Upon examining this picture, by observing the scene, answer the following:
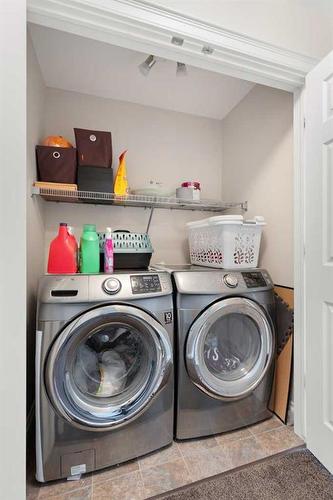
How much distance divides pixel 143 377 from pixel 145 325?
0.99 ft

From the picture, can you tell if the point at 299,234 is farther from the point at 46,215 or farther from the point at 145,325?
the point at 46,215

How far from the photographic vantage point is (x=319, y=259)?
4.17ft

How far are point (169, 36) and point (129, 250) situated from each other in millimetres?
1115

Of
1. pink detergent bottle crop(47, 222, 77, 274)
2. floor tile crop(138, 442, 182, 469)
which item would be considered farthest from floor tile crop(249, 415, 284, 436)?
pink detergent bottle crop(47, 222, 77, 274)

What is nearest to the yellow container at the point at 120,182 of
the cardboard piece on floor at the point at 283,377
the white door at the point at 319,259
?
the white door at the point at 319,259

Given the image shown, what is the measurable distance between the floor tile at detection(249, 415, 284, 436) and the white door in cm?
24

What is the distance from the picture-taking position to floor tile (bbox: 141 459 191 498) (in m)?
1.14

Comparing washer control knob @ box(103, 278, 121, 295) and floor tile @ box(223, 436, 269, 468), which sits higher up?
washer control knob @ box(103, 278, 121, 295)

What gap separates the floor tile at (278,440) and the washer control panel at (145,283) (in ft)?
3.56

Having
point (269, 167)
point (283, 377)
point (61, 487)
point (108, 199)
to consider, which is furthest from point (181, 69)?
point (61, 487)

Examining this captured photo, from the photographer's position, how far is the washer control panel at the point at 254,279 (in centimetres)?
152

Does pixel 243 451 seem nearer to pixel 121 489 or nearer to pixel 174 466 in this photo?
pixel 174 466

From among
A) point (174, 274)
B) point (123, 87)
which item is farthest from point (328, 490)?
point (123, 87)

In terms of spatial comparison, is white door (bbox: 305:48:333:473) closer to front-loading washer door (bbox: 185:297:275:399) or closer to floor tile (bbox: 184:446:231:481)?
front-loading washer door (bbox: 185:297:275:399)
